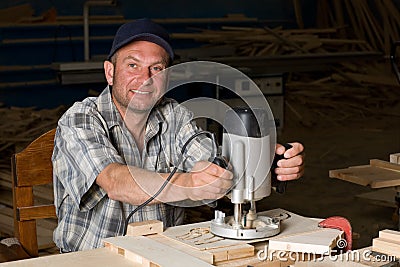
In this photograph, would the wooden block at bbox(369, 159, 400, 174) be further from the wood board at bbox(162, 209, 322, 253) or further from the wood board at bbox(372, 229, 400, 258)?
the wood board at bbox(372, 229, 400, 258)

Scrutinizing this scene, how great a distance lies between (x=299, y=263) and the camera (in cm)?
164

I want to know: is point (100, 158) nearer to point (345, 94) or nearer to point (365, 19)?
point (345, 94)

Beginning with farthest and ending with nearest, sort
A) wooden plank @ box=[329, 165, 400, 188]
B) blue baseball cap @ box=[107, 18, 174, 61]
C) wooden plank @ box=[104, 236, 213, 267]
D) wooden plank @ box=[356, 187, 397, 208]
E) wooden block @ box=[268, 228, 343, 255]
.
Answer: wooden plank @ box=[356, 187, 397, 208] → wooden plank @ box=[329, 165, 400, 188] → blue baseball cap @ box=[107, 18, 174, 61] → wooden block @ box=[268, 228, 343, 255] → wooden plank @ box=[104, 236, 213, 267]

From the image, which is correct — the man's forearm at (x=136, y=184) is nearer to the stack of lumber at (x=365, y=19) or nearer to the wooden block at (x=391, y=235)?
the wooden block at (x=391, y=235)

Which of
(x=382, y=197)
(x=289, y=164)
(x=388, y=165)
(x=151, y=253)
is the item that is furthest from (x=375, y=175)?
(x=382, y=197)

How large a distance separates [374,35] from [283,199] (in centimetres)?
454

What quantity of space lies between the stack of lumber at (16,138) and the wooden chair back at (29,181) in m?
1.83

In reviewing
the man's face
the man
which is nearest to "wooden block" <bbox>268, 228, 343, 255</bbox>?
the man

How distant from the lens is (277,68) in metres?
7.03

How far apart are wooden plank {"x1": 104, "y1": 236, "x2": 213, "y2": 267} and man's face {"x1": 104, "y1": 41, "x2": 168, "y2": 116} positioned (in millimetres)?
668

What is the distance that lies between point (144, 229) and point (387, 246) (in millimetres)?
595

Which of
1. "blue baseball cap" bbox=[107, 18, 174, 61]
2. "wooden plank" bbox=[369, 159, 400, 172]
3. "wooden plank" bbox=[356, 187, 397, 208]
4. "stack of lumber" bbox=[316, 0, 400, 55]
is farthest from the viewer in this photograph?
"stack of lumber" bbox=[316, 0, 400, 55]

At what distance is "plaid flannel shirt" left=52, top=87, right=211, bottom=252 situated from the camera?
7.38 feet

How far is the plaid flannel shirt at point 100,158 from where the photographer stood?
2.25 m
